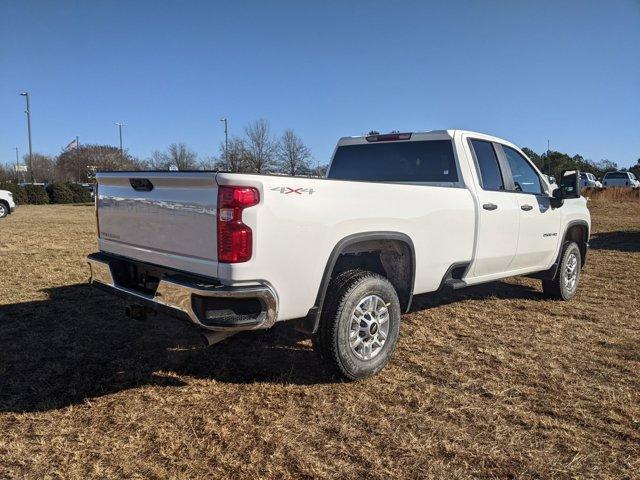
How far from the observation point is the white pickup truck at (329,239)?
304 centimetres

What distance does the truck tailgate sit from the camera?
3.11 meters

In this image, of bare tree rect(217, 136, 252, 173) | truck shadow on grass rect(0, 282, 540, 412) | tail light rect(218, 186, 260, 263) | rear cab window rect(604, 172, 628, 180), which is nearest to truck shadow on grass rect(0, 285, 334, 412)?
truck shadow on grass rect(0, 282, 540, 412)

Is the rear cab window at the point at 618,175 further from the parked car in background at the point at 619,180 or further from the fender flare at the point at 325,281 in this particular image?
the fender flare at the point at 325,281

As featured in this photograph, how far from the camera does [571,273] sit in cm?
661

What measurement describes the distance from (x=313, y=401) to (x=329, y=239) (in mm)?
1123

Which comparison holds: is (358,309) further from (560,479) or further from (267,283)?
(560,479)

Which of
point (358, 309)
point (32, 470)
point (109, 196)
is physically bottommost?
point (32, 470)

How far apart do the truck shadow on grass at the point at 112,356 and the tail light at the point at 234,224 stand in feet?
2.70

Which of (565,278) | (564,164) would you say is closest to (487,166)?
(565,278)

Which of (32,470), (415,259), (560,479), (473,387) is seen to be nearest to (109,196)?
(32,470)

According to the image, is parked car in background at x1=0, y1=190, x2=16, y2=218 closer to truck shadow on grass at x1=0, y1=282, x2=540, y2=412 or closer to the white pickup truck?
truck shadow on grass at x1=0, y1=282, x2=540, y2=412

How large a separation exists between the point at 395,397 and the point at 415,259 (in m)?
1.12

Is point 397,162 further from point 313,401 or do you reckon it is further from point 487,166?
point 313,401

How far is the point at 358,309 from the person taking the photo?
3729mm
